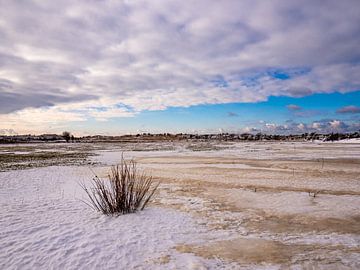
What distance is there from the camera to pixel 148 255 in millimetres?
6715

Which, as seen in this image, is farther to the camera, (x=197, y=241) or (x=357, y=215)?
(x=357, y=215)

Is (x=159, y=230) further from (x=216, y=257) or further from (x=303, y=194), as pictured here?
(x=303, y=194)

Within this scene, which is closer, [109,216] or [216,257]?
[216,257]

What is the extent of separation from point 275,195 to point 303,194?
1288 mm

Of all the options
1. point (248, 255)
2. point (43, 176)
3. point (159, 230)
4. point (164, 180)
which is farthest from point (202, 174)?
point (248, 255)

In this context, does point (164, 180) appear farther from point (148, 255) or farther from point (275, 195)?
point (148, 255)

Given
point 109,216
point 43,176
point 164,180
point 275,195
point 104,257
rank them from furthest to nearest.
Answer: point 43,176 → point 164,180 → point 275,195 → point 109,216 → point 104,257

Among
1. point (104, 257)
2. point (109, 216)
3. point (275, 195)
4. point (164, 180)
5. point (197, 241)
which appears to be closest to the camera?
point (104, 257)

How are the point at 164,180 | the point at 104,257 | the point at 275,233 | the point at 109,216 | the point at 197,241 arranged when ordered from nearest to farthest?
the point at 104,257 → the point at 197,241 → the point at 275,233 → the point at 109,216 → the point at 164,180

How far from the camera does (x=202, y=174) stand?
2005 centimetres

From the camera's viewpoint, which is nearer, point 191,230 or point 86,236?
point 86,236

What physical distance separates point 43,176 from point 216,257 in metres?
15.8

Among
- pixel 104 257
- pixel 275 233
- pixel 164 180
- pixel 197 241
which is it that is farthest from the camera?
pixel 164 180

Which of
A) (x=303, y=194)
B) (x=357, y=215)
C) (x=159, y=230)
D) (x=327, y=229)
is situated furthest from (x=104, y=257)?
(x=303, y=194)
